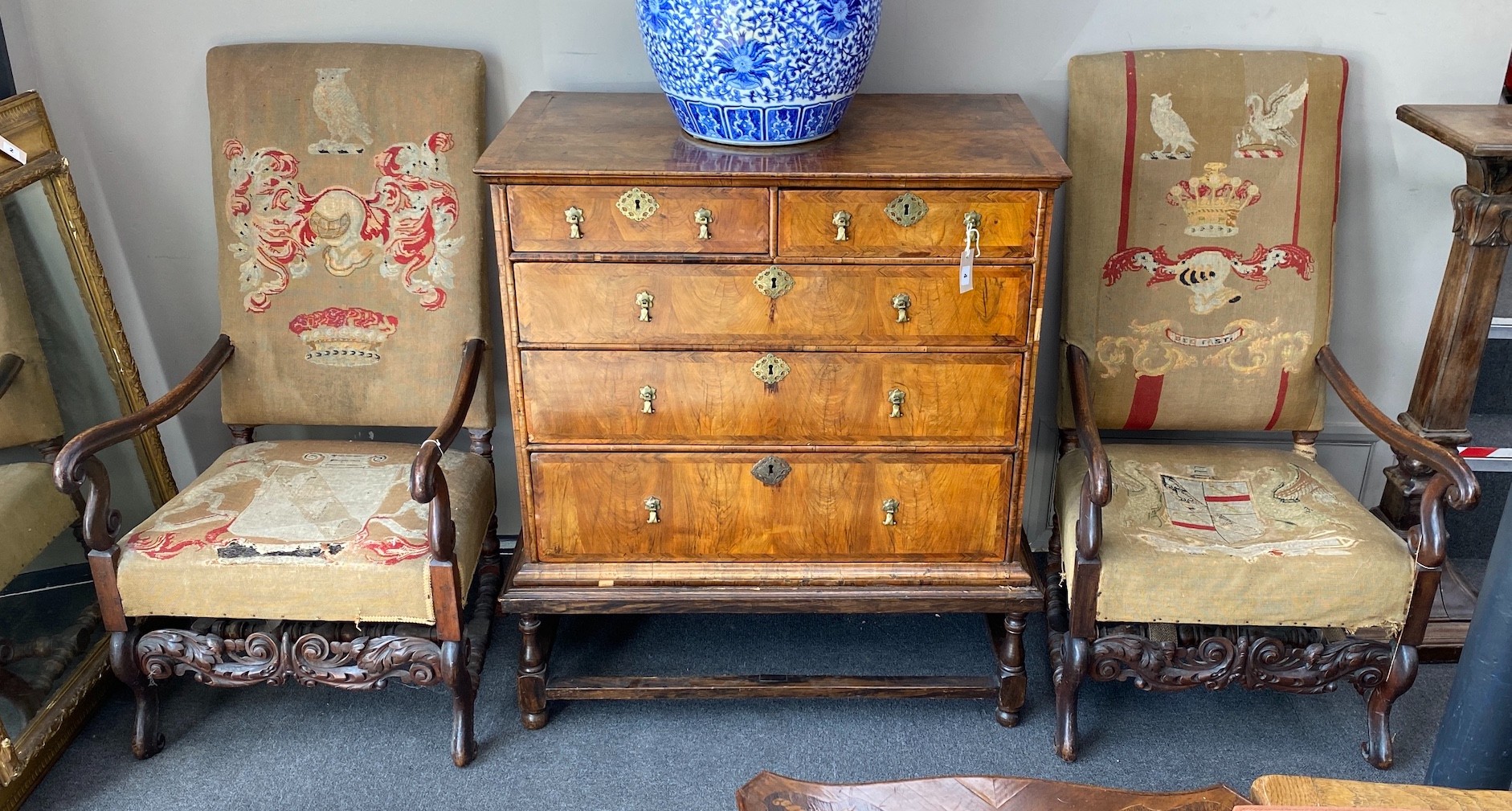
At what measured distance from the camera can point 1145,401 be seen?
8.80 feet

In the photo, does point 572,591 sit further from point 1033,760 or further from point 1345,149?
point 1345,149

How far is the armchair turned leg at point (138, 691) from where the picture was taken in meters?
2.38

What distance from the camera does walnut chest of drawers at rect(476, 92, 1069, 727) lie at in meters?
2.11

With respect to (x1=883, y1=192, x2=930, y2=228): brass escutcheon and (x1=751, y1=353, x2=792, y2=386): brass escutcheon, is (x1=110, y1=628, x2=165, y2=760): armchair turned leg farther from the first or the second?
(x1=883, y1=192, x2=930, y2=228): brass escutcheon

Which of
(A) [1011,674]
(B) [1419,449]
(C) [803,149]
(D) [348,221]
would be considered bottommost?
(A) [1011,674]

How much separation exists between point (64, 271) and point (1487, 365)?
3.35 m

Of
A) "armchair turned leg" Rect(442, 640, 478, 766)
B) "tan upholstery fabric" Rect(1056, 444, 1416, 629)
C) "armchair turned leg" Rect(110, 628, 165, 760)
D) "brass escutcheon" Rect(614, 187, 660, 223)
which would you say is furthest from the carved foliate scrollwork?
"armchair turned leg" Rect(110, 628, 165, 760)

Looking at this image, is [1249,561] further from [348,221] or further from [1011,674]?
[348,221]

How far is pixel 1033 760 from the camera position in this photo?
8.23 feet

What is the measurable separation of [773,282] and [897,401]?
0.34 m

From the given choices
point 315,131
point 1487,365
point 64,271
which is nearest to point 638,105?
point 315,131

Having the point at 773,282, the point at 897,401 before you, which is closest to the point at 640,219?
the point at 773,282

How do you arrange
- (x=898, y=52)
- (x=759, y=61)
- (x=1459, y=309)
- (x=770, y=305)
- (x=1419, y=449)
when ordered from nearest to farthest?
(x=759, y=61) → (x=770, y=305) → (x=1419, y=449) → (x=1459, y=309) → (x=898, y=52)

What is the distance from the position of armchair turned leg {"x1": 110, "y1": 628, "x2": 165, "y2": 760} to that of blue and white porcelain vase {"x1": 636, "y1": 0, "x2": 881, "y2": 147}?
1565mm
